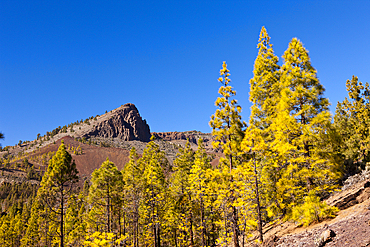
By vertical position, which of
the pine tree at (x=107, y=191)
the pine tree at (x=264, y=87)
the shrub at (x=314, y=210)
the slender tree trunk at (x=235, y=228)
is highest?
the pine tree at (x=264, y=87)

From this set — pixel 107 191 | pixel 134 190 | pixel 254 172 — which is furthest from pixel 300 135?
pixel 107 191

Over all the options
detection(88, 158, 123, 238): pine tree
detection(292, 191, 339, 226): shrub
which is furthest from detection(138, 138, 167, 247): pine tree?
detection(292, 191, 339, 226): shrub

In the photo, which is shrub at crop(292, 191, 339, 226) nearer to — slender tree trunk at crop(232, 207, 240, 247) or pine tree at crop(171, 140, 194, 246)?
slender tree trunk at crop(232, 207, 240, 247)

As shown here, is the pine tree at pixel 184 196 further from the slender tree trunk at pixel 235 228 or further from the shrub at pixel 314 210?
the shrub at pixel 314 210

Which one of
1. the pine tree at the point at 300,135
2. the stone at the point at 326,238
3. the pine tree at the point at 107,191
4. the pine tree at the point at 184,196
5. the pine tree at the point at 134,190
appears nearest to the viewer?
the stone at the point at 326,238

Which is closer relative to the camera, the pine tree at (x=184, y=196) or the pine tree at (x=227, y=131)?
the pine tree at (x=227, y=131)

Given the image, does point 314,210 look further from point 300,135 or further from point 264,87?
point 264,87

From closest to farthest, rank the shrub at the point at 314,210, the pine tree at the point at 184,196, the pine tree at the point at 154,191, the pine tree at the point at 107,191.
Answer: the shrub at the point at 314,210 → the pine tree at the point at 154,191 → the pine tree at the point at 184,196 → the pine tree at the point at 107,191

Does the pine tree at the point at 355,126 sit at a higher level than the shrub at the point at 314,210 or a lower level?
higher

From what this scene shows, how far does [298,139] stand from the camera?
54.4 ft

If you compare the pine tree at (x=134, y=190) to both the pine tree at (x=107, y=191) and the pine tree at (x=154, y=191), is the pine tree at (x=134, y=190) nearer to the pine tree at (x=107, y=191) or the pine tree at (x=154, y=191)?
the pine tree at (x=154, y=191)

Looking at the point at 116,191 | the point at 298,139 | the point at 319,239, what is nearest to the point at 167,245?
the point at 116,191

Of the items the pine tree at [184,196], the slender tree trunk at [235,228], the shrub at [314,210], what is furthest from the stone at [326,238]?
the pine tree at [184,196]

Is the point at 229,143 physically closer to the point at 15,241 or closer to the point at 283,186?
the point at 283,186
